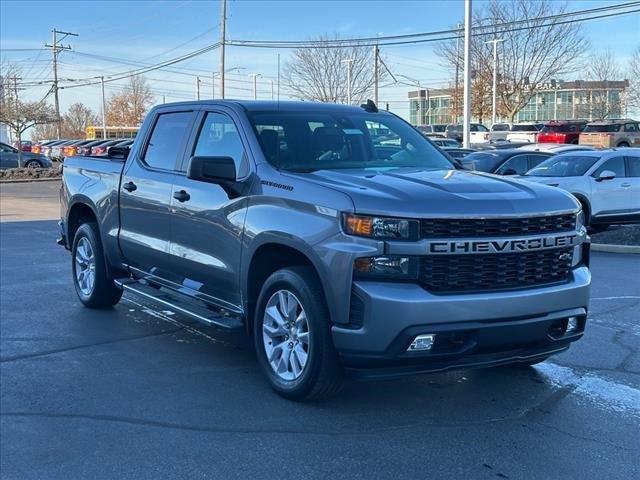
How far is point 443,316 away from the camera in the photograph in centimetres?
421

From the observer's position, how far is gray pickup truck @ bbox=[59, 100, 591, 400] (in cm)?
428

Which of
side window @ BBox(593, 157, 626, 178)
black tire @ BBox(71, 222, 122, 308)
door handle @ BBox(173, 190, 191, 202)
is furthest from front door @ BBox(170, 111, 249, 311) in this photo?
side window @ BBox(593, 157, 626, 178)

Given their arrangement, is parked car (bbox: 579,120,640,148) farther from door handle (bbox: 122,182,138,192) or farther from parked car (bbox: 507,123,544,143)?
door handle (bbox: 122,182,138,192)

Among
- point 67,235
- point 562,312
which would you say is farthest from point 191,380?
point 67,235

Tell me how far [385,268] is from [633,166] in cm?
1240

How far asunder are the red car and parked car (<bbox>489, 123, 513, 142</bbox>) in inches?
88.8

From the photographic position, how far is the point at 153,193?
6363 millimetres

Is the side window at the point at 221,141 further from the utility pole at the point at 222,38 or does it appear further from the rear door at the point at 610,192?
the utility pole at the point at 222,38

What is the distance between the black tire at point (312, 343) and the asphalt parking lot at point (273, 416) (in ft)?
0.43

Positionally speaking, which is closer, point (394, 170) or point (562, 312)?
point (562, 312)

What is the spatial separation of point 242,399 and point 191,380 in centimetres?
60

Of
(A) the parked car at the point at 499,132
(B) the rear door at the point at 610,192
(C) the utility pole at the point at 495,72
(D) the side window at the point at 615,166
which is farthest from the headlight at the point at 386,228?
(C) the utility pole at the point at 495,72

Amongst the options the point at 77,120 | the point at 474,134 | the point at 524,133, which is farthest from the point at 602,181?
the point at 77,120

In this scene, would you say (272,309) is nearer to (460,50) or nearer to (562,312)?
(562,312)
